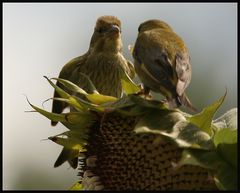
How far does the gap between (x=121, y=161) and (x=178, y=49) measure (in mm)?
739

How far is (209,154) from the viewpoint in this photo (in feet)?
10.3

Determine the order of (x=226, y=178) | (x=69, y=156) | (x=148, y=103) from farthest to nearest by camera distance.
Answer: (x=69, y=156)
(x=148, y=103)
(x=226, y=178)

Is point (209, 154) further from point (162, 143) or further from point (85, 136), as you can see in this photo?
point (85, 136)

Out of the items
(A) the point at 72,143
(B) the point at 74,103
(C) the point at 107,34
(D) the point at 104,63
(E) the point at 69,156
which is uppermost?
(B) the point at 74,103

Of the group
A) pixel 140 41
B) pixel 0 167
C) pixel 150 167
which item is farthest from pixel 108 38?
pixel 150 167

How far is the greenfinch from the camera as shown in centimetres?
604

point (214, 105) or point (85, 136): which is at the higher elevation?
point (214, 105)

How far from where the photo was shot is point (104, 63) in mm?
6430

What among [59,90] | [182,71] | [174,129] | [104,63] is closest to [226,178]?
[174,129]

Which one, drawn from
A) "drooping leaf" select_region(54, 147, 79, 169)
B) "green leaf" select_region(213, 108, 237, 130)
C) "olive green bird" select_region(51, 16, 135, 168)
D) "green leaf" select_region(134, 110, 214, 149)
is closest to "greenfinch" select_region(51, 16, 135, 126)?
"olive green bird" select_region(51, 16, 135, 168)

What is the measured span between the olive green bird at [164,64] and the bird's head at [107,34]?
174 centimetres

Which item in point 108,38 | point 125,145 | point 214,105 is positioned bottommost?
point 108,38

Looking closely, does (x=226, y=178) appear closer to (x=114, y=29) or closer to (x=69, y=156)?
(x=69, y=156)

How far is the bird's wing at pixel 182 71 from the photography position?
3.72 meters
